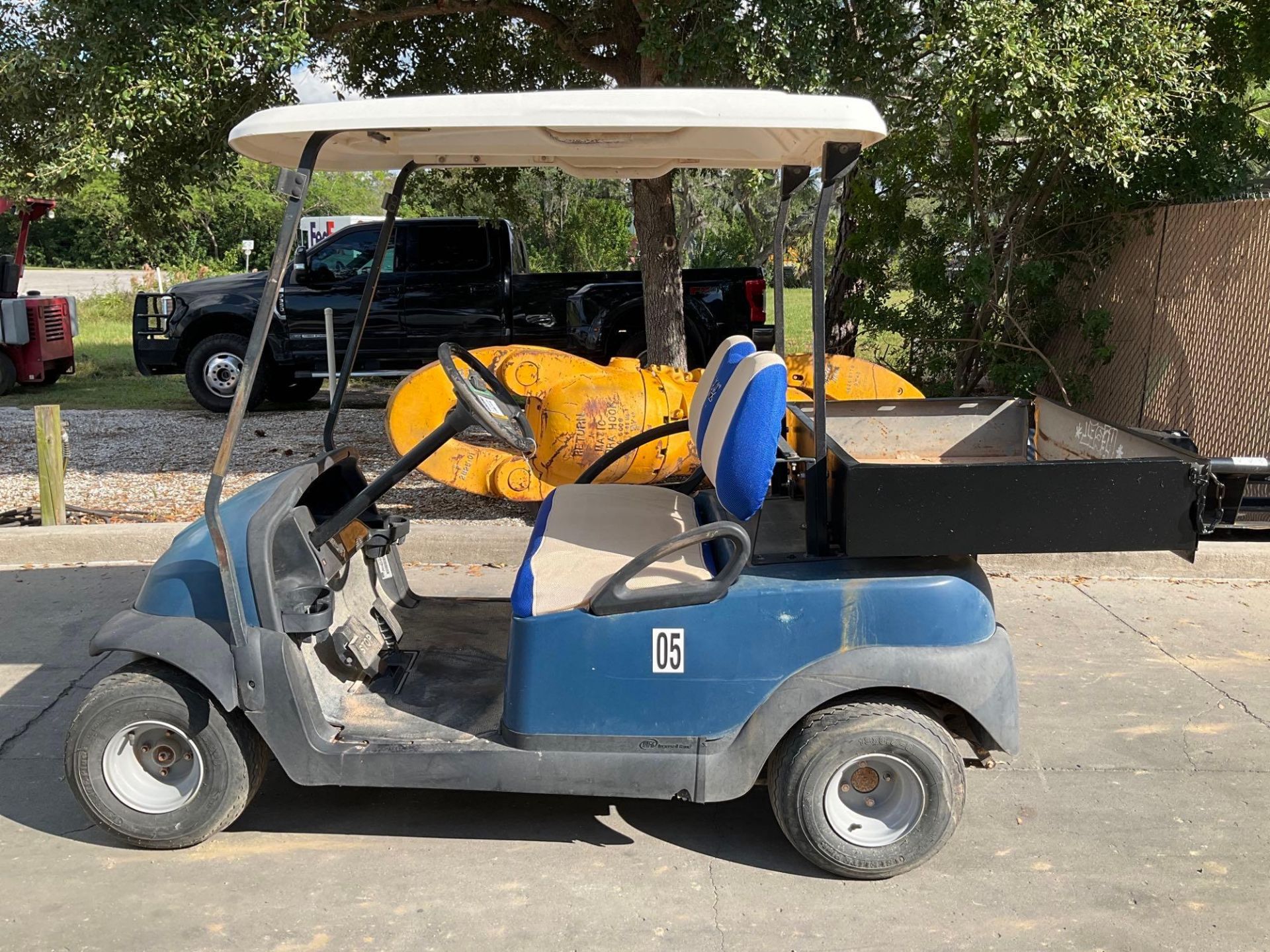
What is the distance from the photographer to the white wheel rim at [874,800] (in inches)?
123

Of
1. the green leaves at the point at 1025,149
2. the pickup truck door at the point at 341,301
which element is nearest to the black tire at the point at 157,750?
the green leaves at the point at 1025,149

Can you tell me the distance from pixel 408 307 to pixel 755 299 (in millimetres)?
3638

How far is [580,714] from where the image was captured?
121 inches

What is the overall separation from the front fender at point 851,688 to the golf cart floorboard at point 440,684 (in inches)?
26.4

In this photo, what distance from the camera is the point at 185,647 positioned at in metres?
3.13

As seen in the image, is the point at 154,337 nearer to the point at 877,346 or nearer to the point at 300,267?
the point at 300,267

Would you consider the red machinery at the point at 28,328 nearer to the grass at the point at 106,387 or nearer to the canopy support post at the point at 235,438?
the grass at the point at 106,387

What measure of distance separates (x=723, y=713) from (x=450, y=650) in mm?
1237

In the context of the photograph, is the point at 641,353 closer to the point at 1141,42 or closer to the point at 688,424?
the point at 1141,42

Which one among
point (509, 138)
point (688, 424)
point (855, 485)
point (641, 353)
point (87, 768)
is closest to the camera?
point (855, 485)

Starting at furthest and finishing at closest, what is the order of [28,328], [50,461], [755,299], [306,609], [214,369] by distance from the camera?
[28,328]
[214,369]
[755,299]
[50,461]
[306,609]

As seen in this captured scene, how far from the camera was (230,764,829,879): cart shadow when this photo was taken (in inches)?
134

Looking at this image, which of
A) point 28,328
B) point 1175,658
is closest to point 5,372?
point 28,328

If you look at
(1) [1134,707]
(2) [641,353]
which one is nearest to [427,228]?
(2) [641,353]
